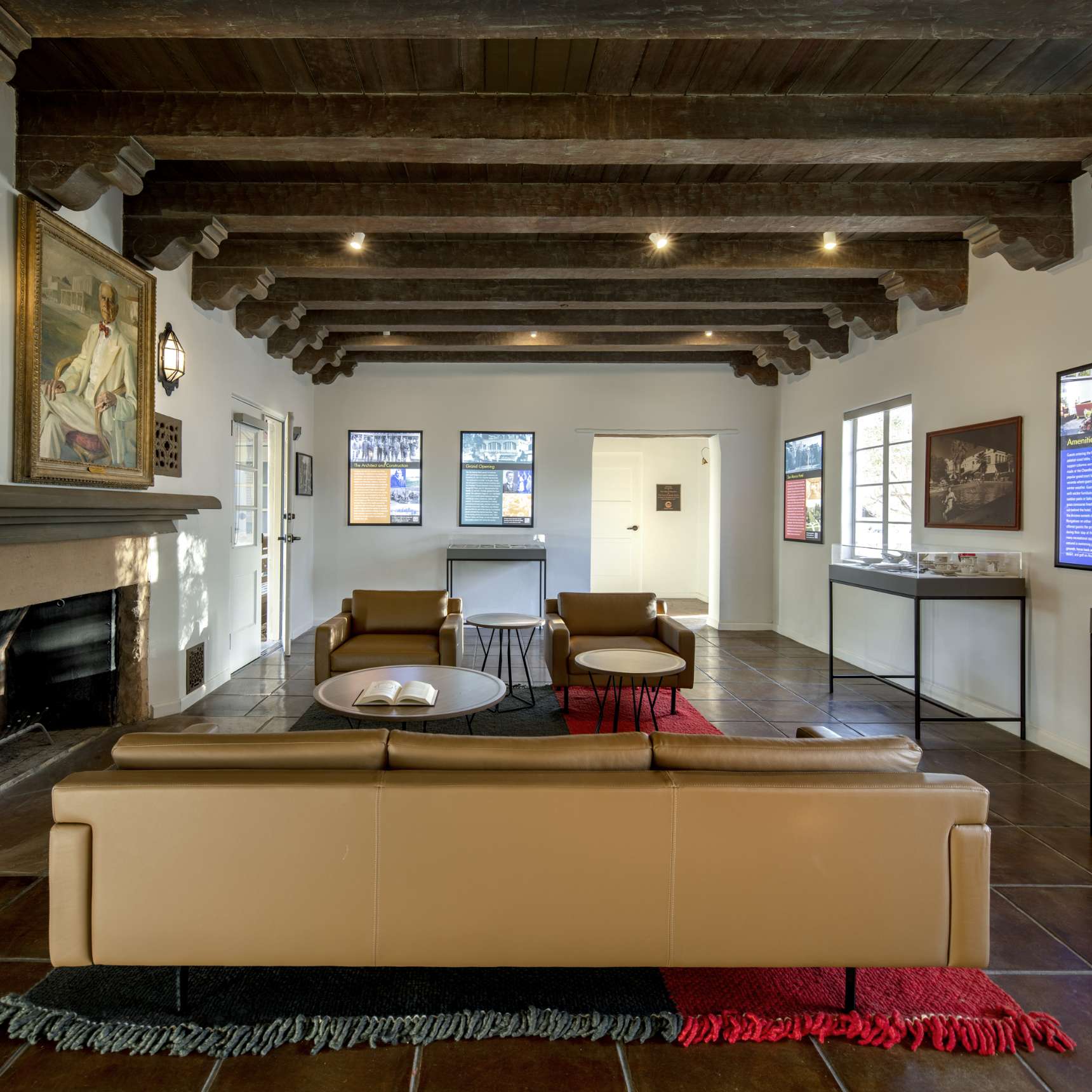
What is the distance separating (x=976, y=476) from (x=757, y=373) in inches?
141

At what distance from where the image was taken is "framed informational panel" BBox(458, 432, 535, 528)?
793 cm

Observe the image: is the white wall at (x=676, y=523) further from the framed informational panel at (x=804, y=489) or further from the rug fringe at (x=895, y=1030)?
the rug fringe at (x=895, y=1030)

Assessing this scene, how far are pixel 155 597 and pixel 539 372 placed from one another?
4879mm

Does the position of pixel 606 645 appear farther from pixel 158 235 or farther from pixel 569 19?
pixel 158 235

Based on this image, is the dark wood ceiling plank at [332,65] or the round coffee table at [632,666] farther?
the round coffee table at [632,666]

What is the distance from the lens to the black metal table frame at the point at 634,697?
4125 millimetres

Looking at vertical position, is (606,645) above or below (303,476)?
below

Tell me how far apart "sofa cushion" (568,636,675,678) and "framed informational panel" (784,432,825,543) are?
279 centimetres

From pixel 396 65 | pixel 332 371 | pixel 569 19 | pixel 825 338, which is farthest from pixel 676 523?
pixel 569 19

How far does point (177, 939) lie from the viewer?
1.71m

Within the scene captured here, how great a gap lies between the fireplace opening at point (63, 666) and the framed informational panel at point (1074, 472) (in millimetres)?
5358

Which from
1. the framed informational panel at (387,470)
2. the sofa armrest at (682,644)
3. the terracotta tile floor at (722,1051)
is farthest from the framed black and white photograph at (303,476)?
the sofa armrest at (682,644)

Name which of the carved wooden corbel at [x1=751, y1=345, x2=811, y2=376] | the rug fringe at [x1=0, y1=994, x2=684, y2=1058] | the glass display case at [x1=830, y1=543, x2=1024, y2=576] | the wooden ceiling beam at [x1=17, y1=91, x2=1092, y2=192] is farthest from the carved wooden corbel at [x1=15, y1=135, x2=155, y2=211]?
the carved wooden corbel at [x1=751, y1=345, x2=811, y2=376]

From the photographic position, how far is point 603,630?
5.09 m
